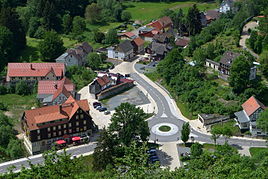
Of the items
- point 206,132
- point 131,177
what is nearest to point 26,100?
point 206,132

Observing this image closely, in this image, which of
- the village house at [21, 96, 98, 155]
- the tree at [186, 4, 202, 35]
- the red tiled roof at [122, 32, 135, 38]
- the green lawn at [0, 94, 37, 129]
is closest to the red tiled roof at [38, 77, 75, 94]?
the green lawn at [0, 94, 37, 129]

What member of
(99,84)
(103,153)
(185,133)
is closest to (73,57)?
(99,84)

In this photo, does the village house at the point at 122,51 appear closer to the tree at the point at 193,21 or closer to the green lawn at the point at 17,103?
the tree at the point at 193,21

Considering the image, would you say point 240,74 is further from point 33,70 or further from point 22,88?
point 22,88

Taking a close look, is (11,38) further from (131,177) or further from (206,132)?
(131,177)

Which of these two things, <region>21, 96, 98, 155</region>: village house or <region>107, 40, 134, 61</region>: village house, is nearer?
<region>21, 96, 98, 155</region>: village house

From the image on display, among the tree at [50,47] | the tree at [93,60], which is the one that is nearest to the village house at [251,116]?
the tree at [93,60]

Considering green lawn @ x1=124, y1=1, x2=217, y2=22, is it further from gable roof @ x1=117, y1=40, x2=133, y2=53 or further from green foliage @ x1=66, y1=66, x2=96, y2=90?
green foliage @ x1=66, y1=66, x2=96, y2=90
